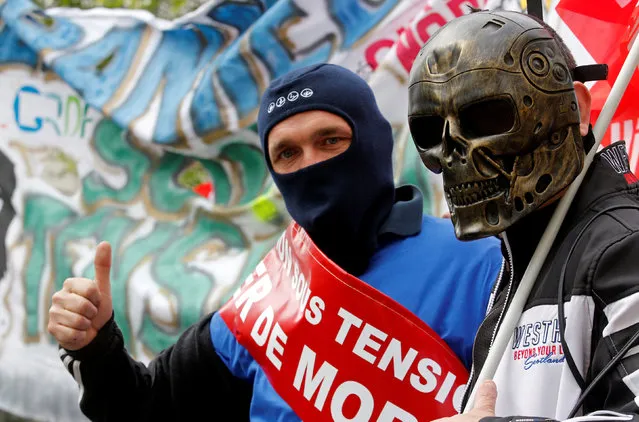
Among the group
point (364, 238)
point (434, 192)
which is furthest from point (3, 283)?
point (364, 238)

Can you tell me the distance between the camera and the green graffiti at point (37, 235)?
5566 millimetres

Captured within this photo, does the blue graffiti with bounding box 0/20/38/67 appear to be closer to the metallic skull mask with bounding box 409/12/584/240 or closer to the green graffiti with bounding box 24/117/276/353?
the green graffiti with bounding box 24/117/276/353

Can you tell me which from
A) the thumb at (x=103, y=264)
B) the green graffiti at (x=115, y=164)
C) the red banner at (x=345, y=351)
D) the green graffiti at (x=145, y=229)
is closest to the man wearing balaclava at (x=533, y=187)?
the red banner at (x=345, y=351)

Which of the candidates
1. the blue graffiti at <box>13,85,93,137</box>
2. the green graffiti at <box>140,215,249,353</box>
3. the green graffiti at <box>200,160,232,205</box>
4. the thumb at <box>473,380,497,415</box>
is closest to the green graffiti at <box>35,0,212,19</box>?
the blue graffiti at <box>13,85,93,137</box>

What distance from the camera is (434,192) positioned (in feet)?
14.2

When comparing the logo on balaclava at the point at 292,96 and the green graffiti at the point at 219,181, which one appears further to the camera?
the green graffiti at the point at 219,181

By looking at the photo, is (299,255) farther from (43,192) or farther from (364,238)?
(43,192)

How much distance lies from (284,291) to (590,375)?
64.8 inches

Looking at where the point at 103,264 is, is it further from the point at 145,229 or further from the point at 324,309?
the point at 145,229

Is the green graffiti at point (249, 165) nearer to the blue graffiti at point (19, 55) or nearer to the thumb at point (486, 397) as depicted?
the blue graffiti at point (19, 55)

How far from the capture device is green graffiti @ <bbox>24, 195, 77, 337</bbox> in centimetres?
557

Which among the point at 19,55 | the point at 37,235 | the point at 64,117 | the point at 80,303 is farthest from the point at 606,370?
the point at 19,55

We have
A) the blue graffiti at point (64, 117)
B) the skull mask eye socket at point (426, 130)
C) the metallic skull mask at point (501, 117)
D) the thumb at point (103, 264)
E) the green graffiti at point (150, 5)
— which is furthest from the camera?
the green graffiti at point (150, 5)

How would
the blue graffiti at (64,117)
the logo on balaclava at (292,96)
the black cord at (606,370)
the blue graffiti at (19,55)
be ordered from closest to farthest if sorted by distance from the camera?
1. the black cord at (606,370)
2. the logo on balaclava at (292,96)
3. the blue graffiti at (64,117)
4. the blue graffiti at (19,55)
